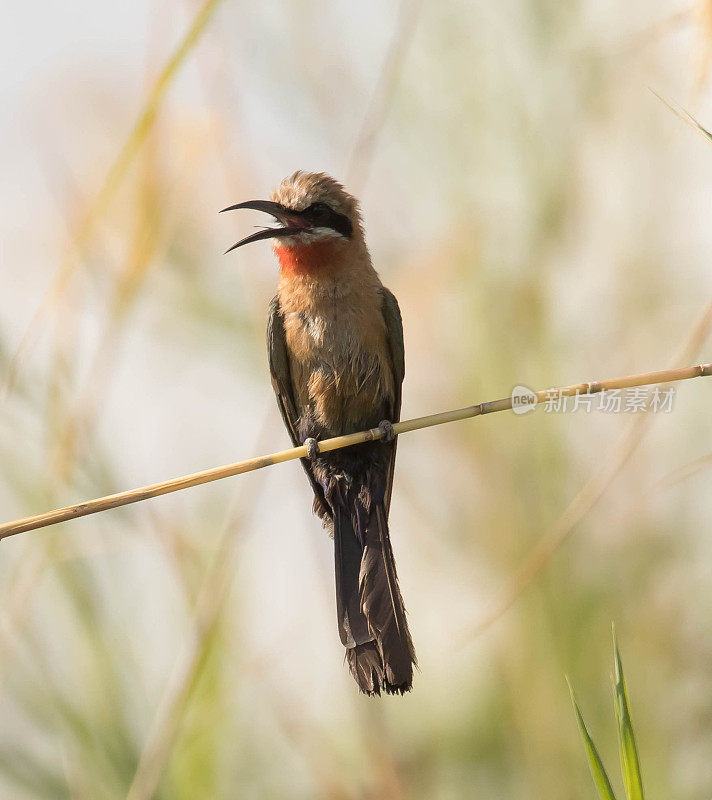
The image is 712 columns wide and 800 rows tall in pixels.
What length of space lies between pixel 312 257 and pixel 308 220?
0.16 meters

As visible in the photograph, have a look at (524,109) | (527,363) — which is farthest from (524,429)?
(524,109)

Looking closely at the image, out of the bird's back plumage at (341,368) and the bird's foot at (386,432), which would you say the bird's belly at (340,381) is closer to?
the bird's back plumage at (341,368)

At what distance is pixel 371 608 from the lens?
3145mm

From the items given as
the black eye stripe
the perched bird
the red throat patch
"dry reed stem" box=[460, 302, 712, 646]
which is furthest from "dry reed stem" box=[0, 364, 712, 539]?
the black eye stripe

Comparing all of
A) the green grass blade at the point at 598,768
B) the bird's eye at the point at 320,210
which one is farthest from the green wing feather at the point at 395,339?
the green grass blade at the point at 598,768

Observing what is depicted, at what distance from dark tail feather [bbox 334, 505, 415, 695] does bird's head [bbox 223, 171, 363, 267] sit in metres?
1.02

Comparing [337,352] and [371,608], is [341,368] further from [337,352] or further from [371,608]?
[371,608]

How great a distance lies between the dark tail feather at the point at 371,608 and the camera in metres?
2.93

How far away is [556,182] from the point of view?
3.44m

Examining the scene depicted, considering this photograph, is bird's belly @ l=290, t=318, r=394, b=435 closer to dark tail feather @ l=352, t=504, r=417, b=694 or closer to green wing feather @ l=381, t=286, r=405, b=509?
green wing feather @ l=381, t=286, r=405, b=509

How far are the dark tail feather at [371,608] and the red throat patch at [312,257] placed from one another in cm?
95

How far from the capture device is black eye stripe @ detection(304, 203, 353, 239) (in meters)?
3.65

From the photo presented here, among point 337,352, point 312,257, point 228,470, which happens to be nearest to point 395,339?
point 337,352

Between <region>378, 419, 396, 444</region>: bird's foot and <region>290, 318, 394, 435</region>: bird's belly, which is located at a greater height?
<region>290, 318, 394, 435</region>: bird's belly
